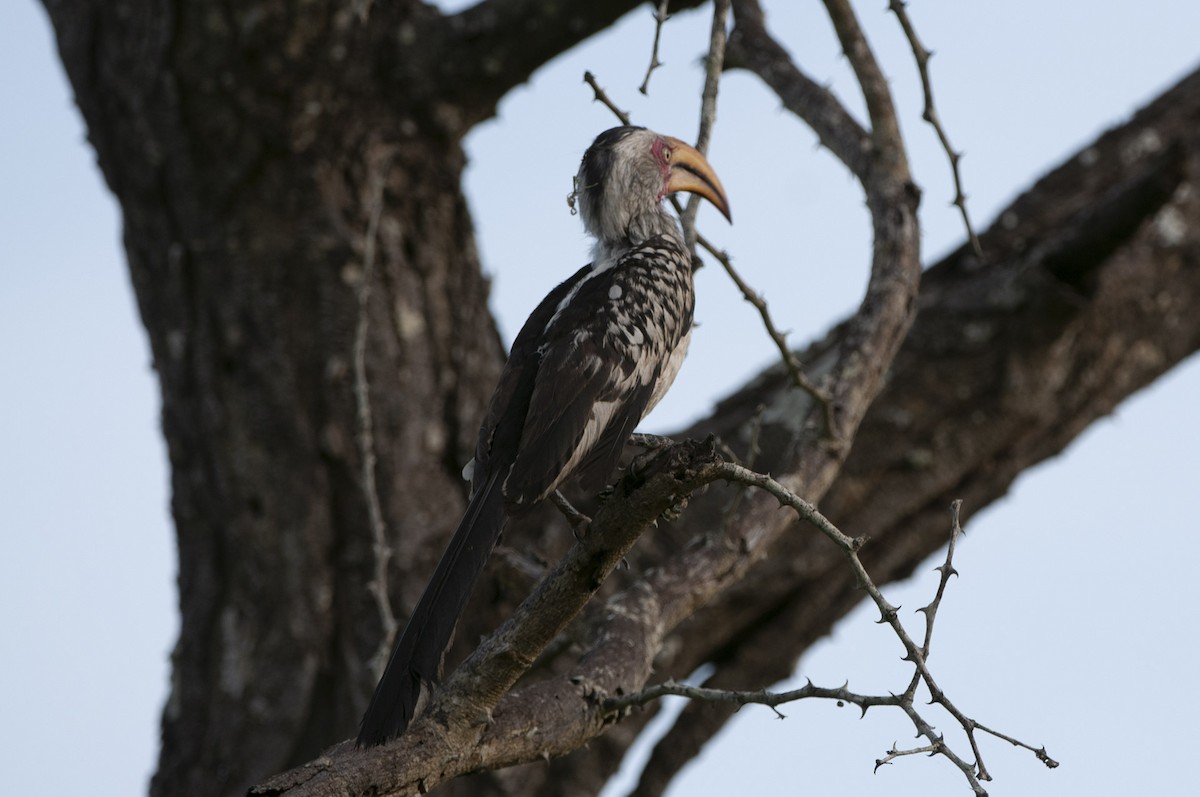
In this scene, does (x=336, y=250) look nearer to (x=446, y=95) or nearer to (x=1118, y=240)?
(x=446, y=95)

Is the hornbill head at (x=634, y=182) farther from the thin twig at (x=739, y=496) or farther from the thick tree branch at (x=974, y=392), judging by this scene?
the thin twig at (x=739, y=496)

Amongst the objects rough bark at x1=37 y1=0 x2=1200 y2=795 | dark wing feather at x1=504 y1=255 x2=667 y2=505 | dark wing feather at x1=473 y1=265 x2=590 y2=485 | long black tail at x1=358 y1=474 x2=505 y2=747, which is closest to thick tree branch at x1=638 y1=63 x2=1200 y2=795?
rough bark at x1=37 y1=0 x2=1200 y2=795

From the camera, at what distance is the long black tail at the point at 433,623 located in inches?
84.8

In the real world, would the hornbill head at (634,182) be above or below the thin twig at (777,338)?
above

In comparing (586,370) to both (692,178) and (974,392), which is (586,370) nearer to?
(692,178)

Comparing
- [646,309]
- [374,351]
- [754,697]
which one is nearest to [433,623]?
[754,697]

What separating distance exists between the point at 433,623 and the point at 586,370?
771mm

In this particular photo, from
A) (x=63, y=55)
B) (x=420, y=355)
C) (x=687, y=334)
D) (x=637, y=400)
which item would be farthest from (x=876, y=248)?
(x=63, y=55)

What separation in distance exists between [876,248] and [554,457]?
1.13 m

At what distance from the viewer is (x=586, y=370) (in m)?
2.92

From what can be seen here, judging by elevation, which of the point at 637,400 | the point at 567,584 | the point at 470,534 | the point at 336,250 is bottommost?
the point at 567,584

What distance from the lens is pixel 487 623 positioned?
3.82 metres

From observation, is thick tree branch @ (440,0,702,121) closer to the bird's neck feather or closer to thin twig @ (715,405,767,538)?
the bird's neck feather

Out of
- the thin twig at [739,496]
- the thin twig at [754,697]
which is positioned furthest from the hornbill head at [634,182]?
the thin twig at [754,697]
